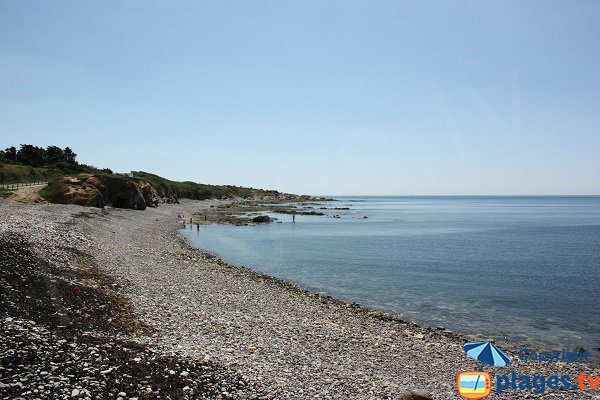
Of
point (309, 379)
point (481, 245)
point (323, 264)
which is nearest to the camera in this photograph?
point (309, 379)

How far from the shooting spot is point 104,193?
68250 mm

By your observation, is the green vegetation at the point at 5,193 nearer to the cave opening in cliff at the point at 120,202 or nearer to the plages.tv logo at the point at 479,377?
the cave opening in cliff at the point at 120,202

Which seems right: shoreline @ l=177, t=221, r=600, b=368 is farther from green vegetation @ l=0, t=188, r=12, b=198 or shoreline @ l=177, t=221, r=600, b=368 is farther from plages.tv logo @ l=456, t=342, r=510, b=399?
green vegetation @ l=0, t=188, r=12, b=198

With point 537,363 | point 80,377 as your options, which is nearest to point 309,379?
point 80,377

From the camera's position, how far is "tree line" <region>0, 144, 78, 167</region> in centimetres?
8890

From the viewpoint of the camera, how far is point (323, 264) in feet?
125

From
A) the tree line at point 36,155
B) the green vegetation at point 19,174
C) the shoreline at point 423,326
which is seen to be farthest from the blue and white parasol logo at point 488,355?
the tree line at point 36,155

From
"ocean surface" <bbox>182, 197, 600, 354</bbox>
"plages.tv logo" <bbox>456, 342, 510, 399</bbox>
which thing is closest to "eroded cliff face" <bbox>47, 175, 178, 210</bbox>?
"ocean surface" <bbox>182, 197, 600, 354</bbox>

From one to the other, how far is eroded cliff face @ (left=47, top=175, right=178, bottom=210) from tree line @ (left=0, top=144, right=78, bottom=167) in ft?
92.7

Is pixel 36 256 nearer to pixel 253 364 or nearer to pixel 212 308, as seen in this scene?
pixel 212 308

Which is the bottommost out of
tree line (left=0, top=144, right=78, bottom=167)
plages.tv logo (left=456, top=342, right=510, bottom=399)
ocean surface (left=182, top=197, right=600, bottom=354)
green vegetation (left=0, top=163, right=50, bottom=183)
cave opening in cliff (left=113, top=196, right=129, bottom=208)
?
ocean surface (left=182, top=197, right=600, bottom=354)

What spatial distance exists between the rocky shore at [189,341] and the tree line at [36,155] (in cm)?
7912

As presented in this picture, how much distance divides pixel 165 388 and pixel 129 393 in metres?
0.90

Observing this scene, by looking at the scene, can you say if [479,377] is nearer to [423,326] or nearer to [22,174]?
[423,326]
